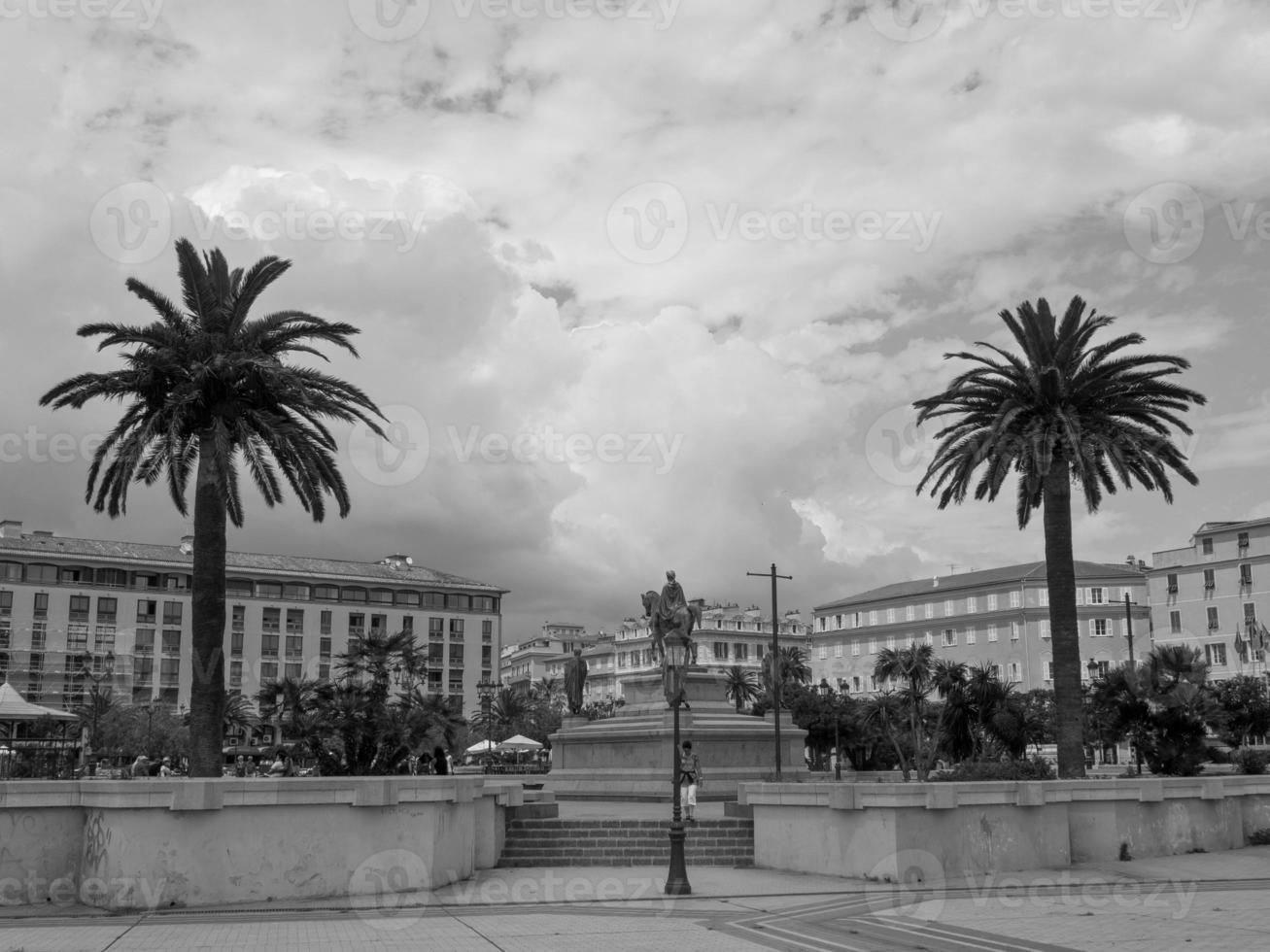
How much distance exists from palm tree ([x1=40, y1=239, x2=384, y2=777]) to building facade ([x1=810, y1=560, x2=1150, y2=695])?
253ft

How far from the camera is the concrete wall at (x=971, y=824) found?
18.7 metres

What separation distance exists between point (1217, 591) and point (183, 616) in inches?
3237

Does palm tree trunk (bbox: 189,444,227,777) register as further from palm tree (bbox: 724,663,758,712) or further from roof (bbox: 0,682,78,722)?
palm tree (bbox: 724,663,758,712)

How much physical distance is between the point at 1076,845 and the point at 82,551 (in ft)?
315

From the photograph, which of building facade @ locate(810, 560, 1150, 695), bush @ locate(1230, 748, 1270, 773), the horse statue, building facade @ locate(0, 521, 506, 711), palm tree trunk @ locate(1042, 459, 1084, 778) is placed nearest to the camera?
palm tree trunk @ locate(1042, 459, 1084, 778)

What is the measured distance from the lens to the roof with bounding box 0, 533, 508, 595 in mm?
99312

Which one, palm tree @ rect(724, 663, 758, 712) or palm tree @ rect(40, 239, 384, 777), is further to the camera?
palm tree @ rect(724, 663, 758, 712)

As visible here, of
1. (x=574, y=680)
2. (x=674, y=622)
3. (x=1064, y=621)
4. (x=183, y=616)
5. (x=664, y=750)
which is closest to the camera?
(x=1064, y=621)

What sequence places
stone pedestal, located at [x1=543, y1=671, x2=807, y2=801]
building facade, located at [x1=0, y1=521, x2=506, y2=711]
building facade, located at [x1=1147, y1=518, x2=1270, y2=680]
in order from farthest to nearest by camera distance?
building facade, located at [x1=0, y1=521, x2=506, y2=711]
building facade, located at [x1=1147, y1=518, x2=1270, y2=680]
stone pedestal, located at [x1=543, y1=671, x2=807, y2=801]

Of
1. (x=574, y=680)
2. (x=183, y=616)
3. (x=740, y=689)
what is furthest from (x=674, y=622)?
(x=740, y=689)

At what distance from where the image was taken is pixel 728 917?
50.4 ft

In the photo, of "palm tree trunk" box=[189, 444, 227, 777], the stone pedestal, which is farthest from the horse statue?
"palm tree trunk" box=[189, 444, 227, 777]

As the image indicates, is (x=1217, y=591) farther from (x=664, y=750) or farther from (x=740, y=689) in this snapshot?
(x=664, y=750)

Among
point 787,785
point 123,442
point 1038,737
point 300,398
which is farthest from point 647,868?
point 1038,737
